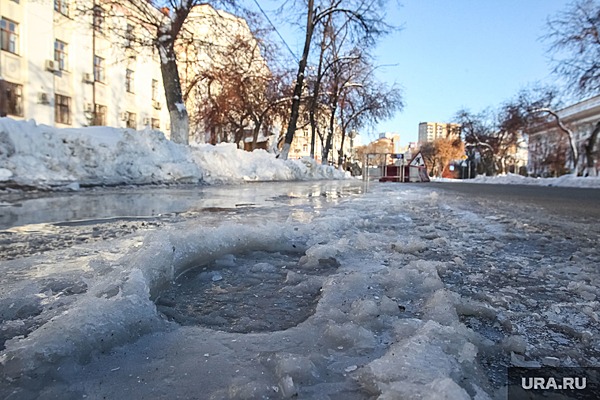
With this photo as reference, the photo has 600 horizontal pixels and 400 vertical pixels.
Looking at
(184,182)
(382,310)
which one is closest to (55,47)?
(184,182)

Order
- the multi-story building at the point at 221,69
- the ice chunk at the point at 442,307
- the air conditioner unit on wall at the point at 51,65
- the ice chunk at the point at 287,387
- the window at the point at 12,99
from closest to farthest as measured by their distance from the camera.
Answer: the ice chunk at the point at 287,387, the ice chunk at the point at 442,307, the multi-story building at the point at 221,69, the window at the point at 12,99, the air conditioner unit on wall at the point at 51,65

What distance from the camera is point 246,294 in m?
1.54

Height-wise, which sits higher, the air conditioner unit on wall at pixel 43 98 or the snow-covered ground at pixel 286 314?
the air conditioner unit on wall at pixel 43 98

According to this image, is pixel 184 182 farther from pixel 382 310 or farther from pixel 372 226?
pixel 382 310

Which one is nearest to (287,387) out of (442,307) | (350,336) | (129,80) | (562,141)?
(350,336)

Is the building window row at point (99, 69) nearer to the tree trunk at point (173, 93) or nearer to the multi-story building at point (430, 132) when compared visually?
the tree trunk at point (173, 93)

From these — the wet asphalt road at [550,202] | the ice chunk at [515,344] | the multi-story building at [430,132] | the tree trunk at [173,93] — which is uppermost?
the multi-story building at [430,132]

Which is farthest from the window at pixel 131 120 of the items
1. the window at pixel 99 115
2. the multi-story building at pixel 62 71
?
the window at pixel 99 115

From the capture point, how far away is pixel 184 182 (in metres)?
9.74

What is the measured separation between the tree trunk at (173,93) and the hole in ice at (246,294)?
11.0 meters

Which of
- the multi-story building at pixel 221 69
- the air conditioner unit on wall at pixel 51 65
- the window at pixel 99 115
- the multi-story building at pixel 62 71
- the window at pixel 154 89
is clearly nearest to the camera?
the multi-story building at pixel 221 69

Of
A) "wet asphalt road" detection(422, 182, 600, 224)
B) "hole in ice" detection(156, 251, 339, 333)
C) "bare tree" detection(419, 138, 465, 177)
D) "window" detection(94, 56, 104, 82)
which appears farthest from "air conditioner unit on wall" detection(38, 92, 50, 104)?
"bare tree" detection(419, 138, 465, 177)

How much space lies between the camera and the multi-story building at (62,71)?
1877 centimetres

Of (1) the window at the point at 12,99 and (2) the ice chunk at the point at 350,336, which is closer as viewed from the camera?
(2) the ice chunk at the point at 350,336
